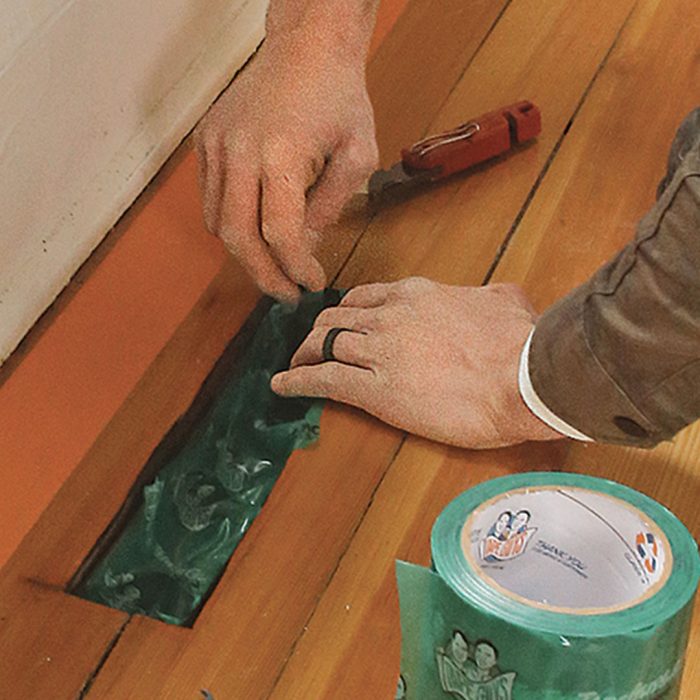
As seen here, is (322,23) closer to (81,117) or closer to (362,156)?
(362,156)

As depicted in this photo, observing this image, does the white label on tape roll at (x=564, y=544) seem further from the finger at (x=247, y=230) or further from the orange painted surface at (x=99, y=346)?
the orange painted surface at (x=99, y=346)

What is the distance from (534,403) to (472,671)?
0.37 m

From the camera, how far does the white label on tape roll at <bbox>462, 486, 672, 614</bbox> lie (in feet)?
3.07

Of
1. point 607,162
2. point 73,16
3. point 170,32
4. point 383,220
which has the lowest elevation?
point 607,162

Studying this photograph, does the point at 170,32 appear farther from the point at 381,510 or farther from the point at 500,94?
the point at 381,510

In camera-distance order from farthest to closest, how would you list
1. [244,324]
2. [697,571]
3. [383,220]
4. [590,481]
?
[383,220]
[244,324]
[590,481]
[697,571]

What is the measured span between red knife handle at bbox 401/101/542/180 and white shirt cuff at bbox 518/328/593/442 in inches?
19.4

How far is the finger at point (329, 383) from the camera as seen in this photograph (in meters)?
1.37

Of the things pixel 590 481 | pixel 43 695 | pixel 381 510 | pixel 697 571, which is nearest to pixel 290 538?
pixel 381 510

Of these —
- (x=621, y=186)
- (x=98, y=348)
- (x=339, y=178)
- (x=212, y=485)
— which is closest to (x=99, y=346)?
(x=98, y=348)

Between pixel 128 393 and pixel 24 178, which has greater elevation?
pixel 24 178

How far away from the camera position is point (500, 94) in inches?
71.7

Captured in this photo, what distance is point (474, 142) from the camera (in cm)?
167

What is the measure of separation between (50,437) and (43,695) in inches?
14.4
